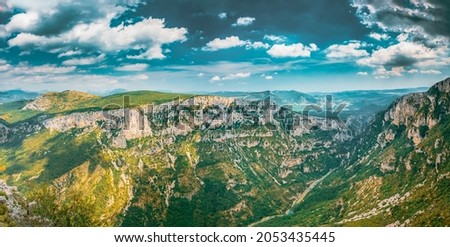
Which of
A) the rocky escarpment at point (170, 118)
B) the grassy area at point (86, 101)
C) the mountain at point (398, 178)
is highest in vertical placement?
the grassy area at point (86, 101)

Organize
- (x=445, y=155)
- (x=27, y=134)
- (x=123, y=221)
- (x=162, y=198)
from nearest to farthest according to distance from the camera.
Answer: (x=445, y=155) < (x=123, y=221) < (x=162, y=198) < (x=27, y=134)

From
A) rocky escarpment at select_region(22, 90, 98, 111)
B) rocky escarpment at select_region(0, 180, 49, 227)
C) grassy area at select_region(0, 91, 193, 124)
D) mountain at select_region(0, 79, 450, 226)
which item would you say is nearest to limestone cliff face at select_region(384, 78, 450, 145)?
mountain at select_region(0, 79, 450, 226)

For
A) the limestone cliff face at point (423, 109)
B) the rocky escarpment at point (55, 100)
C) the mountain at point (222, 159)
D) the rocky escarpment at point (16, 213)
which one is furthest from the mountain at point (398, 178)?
the rocky escarpment at point (55, 100)

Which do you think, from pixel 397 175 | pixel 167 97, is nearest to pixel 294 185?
pixel 397 175

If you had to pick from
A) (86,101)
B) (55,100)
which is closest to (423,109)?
(86,101)

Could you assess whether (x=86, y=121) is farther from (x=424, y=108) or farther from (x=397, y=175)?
(x=424, y=108)

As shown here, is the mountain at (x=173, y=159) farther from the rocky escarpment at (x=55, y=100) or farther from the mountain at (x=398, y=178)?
the mountain at (x=398, y=178)
